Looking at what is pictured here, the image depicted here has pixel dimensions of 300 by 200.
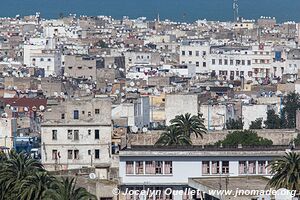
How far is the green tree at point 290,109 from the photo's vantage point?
6894 centimetres

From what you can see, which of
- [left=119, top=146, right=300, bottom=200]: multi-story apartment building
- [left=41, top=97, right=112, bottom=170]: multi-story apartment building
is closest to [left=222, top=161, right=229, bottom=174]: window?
[left=119, top=146, right=300, bottom=200]: multi-story apartment building

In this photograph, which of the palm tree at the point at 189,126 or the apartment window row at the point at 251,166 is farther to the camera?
the palm tree at the point at 189,126

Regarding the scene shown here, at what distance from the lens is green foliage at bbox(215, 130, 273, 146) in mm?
49197

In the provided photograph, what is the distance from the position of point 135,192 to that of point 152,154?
139cm

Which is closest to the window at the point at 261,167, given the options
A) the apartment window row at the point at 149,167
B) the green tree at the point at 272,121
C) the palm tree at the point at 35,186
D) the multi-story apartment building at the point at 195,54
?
the apartment window row at the point at 149,167

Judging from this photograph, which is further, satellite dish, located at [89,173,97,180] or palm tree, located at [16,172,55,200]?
satellite dish, located at [89,173,97,180]

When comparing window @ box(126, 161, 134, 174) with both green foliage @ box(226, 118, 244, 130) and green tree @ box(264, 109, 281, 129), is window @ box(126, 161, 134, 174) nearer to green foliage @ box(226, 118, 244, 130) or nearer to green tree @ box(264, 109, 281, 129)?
green foliage @ box(226, 118, 244, 130)

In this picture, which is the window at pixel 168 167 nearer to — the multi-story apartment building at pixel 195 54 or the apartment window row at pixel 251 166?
the apartment window row at pixel 251 166

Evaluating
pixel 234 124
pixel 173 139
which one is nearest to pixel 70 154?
pixel 173 139

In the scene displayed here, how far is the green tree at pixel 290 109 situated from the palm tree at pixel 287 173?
32.6 meters

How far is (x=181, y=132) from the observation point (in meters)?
49.2

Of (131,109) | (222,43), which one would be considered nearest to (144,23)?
(222,43)

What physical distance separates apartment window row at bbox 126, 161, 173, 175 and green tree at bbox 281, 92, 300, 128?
2796 centimetres

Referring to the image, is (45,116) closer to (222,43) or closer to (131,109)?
(131,109)
